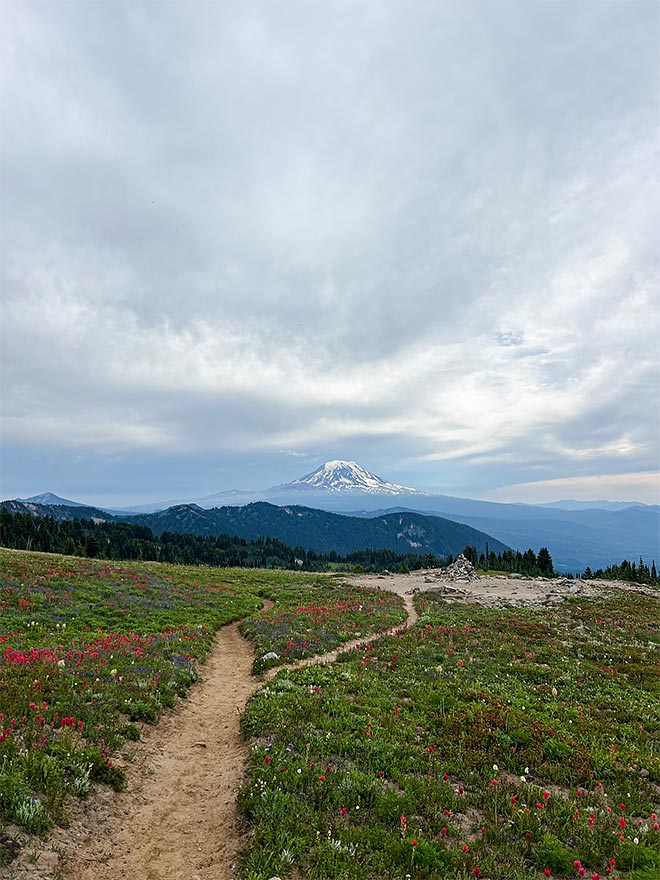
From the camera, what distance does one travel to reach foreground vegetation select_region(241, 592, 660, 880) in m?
7.32

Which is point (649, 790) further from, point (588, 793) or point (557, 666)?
point (557, 666)

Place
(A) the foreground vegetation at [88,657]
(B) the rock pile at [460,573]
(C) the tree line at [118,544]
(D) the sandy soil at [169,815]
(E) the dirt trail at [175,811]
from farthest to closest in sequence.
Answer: (C) the tree line at [118,544] → (B) the rock pile at [460,573] → (A) the foreground vegetation at [88,657] → (E) the dirt trail at [175,811] → (D) the sandy soil at [169,815]

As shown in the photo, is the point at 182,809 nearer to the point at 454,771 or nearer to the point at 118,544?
the point at 454,771

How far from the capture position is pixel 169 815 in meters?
8.70

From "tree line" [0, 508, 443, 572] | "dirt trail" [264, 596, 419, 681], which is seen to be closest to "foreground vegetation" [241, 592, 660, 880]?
"dirt trail" [264, 596, 419, 681]

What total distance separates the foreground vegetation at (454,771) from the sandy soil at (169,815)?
75 cm

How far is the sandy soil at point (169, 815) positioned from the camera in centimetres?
696

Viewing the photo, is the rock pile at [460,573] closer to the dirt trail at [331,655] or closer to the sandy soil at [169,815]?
the dirt trail at [331,655]

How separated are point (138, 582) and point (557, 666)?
1292 inches

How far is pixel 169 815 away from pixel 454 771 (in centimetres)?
674

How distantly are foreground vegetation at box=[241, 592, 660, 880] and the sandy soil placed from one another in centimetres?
75

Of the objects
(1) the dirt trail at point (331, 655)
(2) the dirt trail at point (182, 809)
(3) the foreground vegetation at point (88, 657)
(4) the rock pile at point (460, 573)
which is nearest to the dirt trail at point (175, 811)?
(2) the dirt trail at point (182, 809)

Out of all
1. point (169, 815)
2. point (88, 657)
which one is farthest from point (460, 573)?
point (169, 815)

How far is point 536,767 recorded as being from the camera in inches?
410
